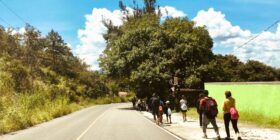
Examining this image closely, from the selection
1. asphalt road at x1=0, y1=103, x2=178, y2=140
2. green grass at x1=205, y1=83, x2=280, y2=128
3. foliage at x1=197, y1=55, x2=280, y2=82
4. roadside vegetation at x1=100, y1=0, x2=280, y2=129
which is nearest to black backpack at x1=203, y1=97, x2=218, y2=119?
asphalt road at x1=0, y1=103, x2=178, y2=140

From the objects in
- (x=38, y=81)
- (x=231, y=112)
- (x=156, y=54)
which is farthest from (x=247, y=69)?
(x=231, y=112)

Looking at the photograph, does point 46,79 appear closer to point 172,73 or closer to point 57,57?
point 57,57

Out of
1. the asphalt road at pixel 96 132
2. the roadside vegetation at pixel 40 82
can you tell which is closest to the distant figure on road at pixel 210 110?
the asphalt road at pixel 96 132

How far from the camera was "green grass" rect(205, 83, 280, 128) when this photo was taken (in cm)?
2428

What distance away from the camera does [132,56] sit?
53.5 m

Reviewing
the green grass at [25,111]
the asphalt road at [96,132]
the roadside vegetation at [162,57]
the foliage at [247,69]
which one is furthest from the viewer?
the foliage at [247,69]

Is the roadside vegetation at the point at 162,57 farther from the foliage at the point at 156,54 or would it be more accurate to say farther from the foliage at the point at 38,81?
the foliage at the point at 38,81

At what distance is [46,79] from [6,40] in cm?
947

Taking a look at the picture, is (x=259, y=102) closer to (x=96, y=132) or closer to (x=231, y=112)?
(x=96, y=132)

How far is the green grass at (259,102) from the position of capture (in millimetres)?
24281

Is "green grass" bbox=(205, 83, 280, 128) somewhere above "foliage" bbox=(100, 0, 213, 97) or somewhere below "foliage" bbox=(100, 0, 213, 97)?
below

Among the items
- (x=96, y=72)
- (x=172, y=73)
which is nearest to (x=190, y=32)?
(x=172, y=73)

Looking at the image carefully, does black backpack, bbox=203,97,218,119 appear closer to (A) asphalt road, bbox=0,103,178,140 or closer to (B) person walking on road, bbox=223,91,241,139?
(B) person walking on road, bbox=223,91,241,139

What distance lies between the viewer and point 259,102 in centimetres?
2700
